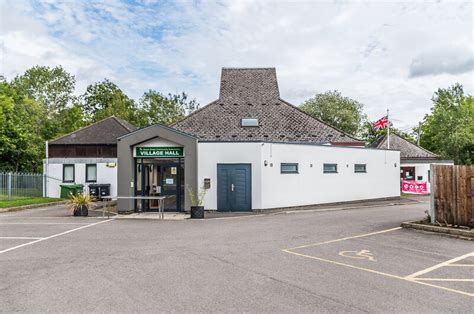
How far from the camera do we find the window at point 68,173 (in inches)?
1164

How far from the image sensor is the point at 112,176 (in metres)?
29.3

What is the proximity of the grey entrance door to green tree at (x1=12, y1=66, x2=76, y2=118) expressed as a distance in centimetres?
3918

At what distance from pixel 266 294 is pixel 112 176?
25.9 meters

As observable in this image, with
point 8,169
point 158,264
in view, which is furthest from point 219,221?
point 8,169

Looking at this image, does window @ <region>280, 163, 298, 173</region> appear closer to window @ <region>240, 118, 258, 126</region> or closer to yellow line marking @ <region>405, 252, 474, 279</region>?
window @ <region>240, 118, 258, 126</region>

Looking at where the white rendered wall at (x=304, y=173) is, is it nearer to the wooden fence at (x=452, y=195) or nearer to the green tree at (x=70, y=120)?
the wooden fence at (x=452, y=195)

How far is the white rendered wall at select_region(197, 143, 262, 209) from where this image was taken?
57.4 ft

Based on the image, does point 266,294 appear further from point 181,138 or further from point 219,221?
point 181,138

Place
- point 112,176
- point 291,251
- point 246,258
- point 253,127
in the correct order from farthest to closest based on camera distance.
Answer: point 112,176 → point 253,127 → point 291,251 → point 246,258

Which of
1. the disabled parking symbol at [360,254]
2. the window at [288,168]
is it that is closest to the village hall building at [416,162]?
the window at [288,168]

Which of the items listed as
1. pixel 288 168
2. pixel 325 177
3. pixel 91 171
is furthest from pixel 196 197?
pixel 91 171

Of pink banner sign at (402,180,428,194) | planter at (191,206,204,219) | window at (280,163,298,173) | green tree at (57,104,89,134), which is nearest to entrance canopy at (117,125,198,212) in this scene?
planter at (191,206,204,219)

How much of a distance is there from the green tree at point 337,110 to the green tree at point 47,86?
3390 centimetres

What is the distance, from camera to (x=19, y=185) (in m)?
23.5
